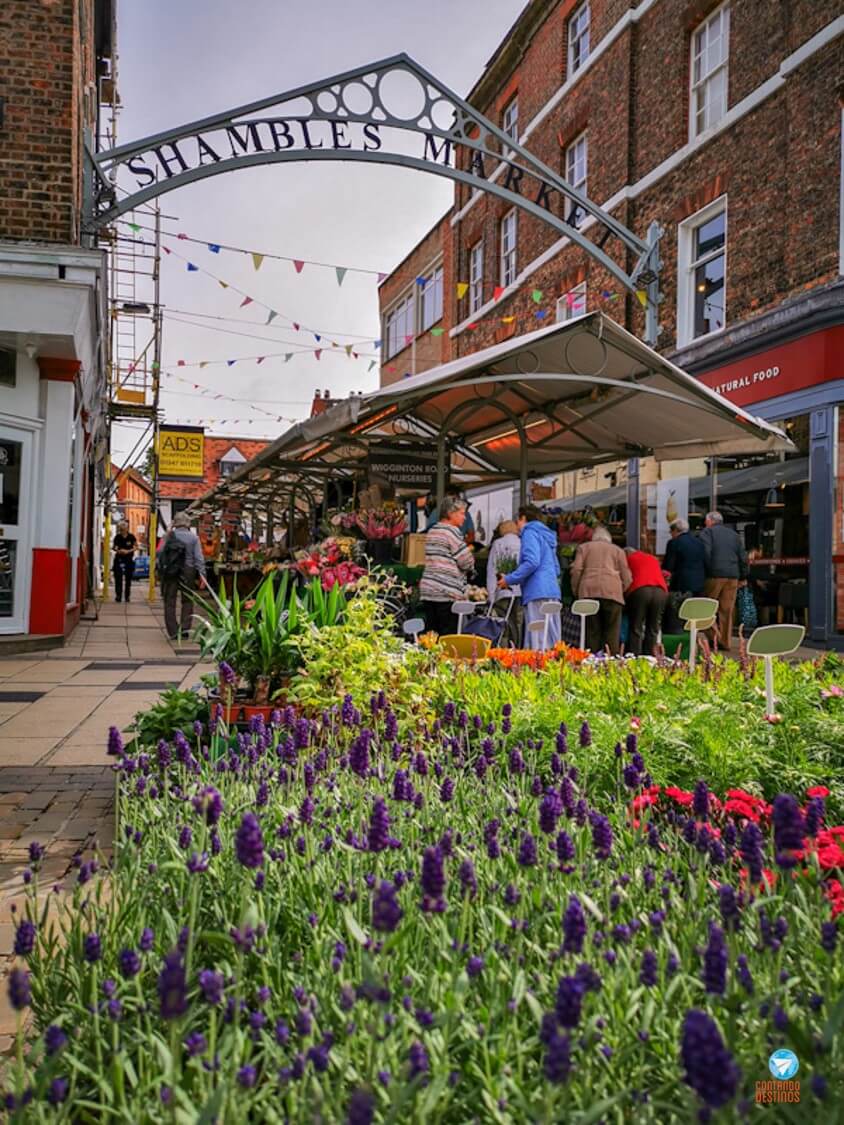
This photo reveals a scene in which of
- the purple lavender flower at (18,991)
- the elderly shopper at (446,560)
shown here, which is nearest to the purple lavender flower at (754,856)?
the purple lavender flower at (18,991)

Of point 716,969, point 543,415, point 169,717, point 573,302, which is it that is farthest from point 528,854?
point 573,302

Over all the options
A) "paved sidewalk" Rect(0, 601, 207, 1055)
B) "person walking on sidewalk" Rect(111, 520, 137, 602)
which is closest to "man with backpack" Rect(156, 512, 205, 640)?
"paved sidewalk" Rect(0, 601, 207, 1055)

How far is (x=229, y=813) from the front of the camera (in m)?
2.72

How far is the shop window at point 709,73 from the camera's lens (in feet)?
46.0

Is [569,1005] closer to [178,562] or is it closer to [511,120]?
[178,562]

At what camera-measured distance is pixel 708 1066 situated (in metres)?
1.00

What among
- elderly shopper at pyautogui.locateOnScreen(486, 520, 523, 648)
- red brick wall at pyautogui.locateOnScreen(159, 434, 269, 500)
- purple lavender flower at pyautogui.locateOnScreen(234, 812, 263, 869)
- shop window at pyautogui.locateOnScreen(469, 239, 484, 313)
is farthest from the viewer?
red brick wall at pyautogui.locateOnScreen(159, 434, 269, 500)

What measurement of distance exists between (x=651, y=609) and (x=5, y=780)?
6850 mm

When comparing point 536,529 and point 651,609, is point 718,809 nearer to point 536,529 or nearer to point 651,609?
point 536,529

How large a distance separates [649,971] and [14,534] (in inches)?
408

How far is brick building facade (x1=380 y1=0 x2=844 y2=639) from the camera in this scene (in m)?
11.6

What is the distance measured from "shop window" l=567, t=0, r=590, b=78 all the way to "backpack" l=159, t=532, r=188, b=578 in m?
12.5

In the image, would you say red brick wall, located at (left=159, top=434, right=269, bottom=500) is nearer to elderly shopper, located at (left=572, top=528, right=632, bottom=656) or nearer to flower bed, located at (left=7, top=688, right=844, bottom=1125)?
elderly shopper, located at (left=572, top=528, right=632, bottom=656)

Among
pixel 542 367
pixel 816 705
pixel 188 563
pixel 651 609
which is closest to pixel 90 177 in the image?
pixel 188 563
